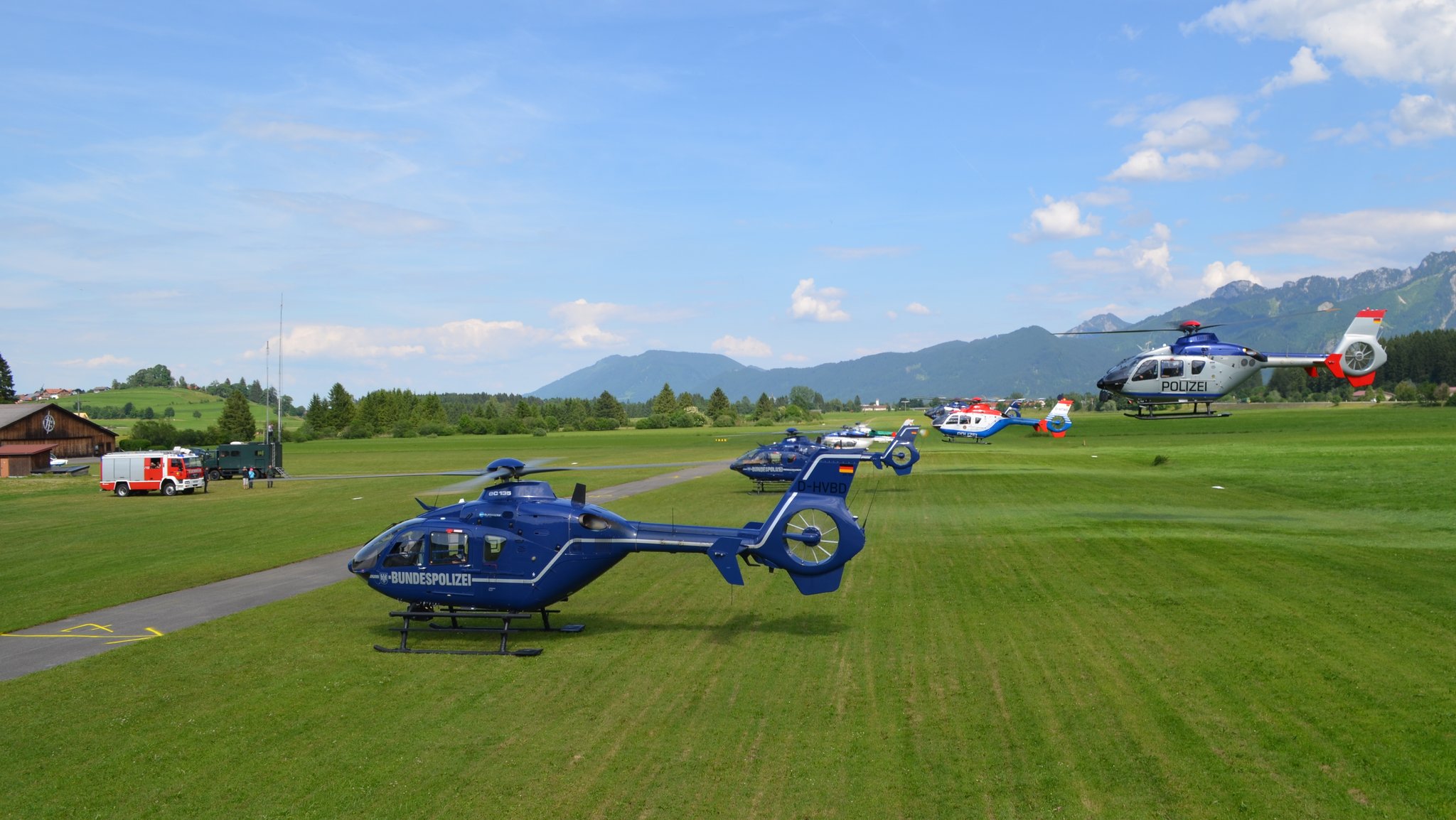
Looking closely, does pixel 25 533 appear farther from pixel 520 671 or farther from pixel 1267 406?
pixel 1267 406

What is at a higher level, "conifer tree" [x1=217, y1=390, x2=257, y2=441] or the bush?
"conifer tree" [x1=217, y1=390, x2=257, y2=441]

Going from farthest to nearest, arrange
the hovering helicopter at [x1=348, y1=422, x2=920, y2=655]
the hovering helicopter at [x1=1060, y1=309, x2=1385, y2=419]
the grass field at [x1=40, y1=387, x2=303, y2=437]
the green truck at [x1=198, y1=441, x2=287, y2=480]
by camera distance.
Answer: the grass field at [x1=40, y1=387, x2=303, y2=437] < the green truck at [x1=198, y1=441, x2=287, y2=480] < the hovering helicopter at [x1=1060, y1=309, x2=1385, y2=419] < the hovering helicopter at [x1=348, y1=422, x2=920, y2=655]

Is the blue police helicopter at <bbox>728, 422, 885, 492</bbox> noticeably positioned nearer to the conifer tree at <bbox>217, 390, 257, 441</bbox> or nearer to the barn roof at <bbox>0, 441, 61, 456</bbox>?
the barn roof at <bbox>0, 441, 61, 456</bbox>

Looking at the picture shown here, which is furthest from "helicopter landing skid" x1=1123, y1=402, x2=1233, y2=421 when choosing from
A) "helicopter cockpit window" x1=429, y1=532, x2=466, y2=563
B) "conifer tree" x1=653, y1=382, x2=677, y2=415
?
"conifer tree" x1=653, y1=382, x2=677, y2=415

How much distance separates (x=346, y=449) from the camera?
101 meters

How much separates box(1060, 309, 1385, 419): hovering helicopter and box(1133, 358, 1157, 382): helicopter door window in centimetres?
2

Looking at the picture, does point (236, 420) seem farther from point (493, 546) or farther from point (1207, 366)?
point (1207, 366)

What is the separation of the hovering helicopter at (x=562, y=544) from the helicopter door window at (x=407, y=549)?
0.01 metres

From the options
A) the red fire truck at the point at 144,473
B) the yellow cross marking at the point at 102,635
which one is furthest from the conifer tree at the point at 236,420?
the yellow cross marking at the point at 102,635

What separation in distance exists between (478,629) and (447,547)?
1.61m

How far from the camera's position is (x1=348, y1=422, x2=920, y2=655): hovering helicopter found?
1616cm

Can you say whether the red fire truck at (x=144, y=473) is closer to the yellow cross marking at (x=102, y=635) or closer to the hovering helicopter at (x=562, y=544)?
the yellow cross marking at (x=102, y=635)

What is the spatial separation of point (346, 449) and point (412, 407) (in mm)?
53117

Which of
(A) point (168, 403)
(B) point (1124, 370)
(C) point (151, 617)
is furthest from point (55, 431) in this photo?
(A) point (168, 403)
